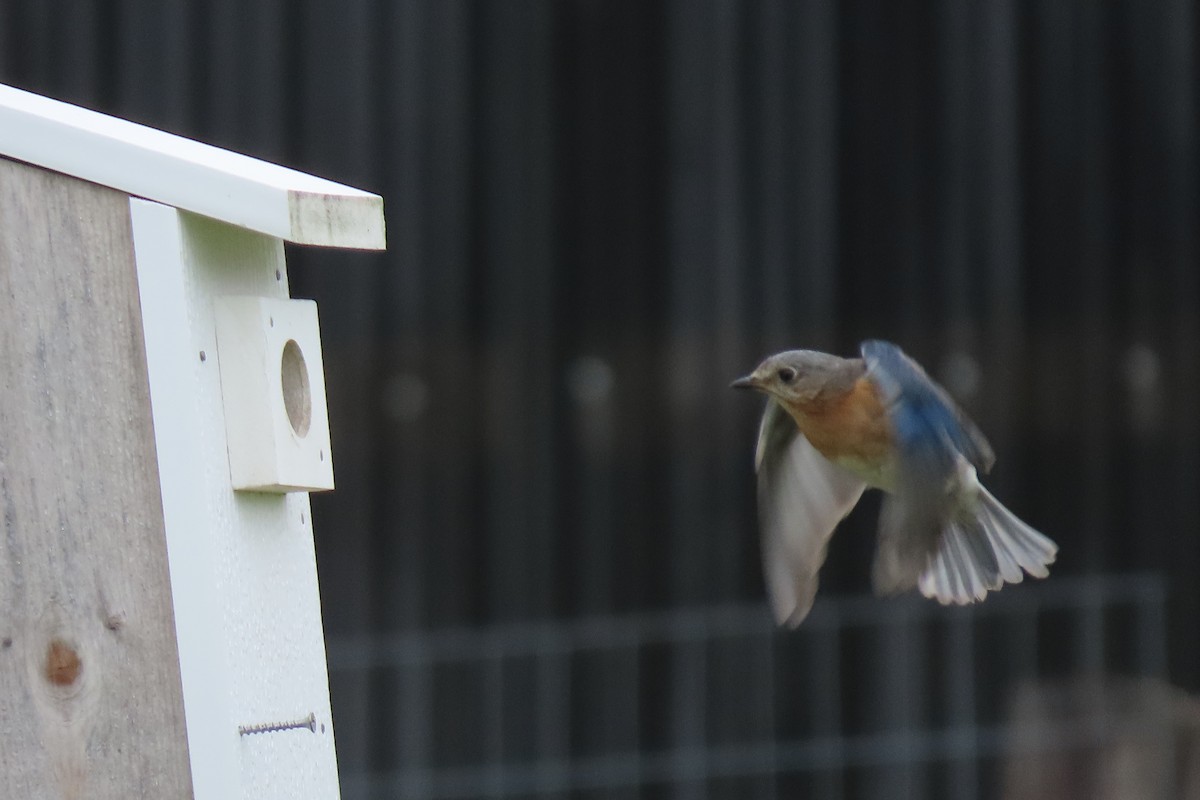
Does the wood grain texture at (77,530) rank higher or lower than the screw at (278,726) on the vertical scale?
higher

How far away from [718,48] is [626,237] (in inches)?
26.7

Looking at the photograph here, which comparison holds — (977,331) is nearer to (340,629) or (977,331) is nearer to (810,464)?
(340,629)

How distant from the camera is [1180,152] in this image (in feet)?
19.7

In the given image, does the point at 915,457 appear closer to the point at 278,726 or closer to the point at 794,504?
the point at 794,504

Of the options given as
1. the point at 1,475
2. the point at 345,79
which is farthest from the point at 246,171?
the point at 345,79

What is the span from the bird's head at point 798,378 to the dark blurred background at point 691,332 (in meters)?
2.82

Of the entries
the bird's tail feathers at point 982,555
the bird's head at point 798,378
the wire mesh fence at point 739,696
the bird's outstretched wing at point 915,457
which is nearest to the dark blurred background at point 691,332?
the wire mesh fence at point 739,696

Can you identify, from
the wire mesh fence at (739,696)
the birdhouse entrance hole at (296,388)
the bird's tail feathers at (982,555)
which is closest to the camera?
the birdhouse entrance hole at (296,388)

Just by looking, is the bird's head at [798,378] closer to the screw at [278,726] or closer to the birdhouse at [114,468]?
the screw at [278,726]

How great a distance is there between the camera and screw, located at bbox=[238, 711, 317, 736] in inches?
83.2

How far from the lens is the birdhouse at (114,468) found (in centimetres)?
206

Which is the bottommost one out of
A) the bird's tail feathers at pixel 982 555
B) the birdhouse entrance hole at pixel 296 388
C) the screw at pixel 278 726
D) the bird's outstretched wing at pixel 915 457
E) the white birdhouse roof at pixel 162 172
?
the bird's tail feathers at pixel 982 555

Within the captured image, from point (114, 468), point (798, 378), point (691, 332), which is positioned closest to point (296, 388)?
point (114, 468)

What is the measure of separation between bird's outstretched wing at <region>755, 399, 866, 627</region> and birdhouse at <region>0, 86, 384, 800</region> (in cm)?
130
